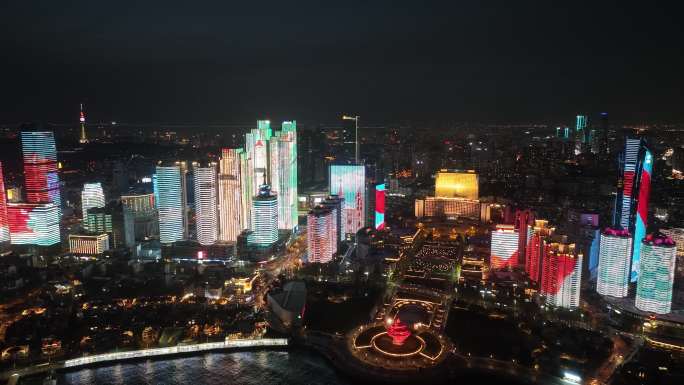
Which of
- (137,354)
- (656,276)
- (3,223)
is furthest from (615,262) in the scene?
(3,223)

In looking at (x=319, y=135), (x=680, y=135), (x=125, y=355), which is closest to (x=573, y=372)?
(x=125, y=355)

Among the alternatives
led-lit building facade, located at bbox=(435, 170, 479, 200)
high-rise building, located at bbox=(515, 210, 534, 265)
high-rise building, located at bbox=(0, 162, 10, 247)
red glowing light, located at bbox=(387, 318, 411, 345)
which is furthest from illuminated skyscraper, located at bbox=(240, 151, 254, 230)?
high-rise building, located at bbox=(515, 210, 534, 265)

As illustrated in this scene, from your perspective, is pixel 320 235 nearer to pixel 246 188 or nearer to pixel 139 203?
pixel 246 188

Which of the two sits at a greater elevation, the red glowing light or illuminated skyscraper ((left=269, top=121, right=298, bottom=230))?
illuminated skyscraper ((left=269, top=121, right=298, bottom=230))

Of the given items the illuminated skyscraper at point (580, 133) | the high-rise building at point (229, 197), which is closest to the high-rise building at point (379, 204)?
the high-rise building at point (229, 197)

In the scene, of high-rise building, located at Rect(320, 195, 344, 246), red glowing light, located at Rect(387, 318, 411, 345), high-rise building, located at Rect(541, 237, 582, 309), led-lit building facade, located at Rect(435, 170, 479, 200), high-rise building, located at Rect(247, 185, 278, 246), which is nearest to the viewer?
red glowing light, located at Rect(387, 318, 411, 345)

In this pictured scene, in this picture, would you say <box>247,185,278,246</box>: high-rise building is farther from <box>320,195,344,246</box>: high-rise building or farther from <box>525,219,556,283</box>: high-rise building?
<box>525,219,556,283</box>: high-rise building

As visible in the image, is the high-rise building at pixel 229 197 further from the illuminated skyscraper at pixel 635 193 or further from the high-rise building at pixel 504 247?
the illuminated skyscraper at pixel 635 193
